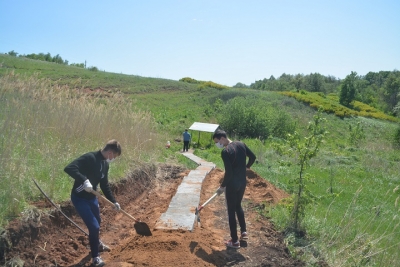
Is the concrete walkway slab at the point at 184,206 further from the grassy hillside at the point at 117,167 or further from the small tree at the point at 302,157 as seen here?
the small tree at the point at 302,157

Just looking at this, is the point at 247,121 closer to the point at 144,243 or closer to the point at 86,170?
the point at 144,243

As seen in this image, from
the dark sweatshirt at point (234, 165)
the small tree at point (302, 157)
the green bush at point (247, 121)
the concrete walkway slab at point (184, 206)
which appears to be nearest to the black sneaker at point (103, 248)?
the concrete walkway slab at point (184, 206)

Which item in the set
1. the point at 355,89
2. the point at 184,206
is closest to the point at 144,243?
the point at 184,206

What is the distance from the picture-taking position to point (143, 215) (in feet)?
25.6

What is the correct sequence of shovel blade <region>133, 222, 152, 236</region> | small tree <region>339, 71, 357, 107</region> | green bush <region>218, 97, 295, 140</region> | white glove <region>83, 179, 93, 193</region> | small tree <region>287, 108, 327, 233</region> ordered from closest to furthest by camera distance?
white glove <region>83, 179, 93, 193</region> < shovel blade <region>133, 222, 152, 236</region> < small tree <region>287, 108, 327, 233</region> < green bush <region>218, 97, 295, 140</region> < small tree <region>339, 71, 357, 107</region>

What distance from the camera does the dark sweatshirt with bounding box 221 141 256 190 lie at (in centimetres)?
562

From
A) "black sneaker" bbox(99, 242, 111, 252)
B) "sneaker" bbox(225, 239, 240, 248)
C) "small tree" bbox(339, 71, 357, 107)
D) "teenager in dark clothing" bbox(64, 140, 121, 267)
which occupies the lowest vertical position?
"black sneaker" bbox(99, 242, 111, 252)

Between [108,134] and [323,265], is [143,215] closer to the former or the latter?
[108,134]

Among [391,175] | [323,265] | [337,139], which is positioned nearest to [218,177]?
[323,265]

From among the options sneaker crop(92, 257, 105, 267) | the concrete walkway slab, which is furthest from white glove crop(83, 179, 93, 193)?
the concrete walkway slab

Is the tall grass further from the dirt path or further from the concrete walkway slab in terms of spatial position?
the concrete walkway slab

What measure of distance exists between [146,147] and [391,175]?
12814mm

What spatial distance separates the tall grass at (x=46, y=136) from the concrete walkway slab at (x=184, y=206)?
146 centimetres

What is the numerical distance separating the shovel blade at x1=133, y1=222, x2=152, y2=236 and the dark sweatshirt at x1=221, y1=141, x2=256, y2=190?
1.33 m
